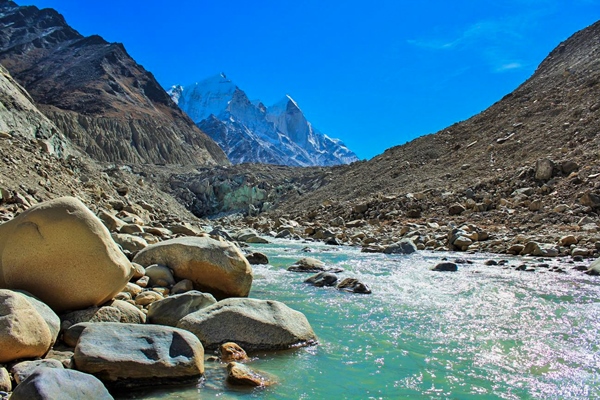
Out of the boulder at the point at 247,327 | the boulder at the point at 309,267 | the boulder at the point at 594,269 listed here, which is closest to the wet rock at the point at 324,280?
the boulder at the point at 309,267

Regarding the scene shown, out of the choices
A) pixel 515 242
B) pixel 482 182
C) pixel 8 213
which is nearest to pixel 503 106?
pixel 482 182

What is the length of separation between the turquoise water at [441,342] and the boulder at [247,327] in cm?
24

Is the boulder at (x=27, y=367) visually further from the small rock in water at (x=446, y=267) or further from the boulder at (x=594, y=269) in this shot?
the boulder at (x=594, y=269)

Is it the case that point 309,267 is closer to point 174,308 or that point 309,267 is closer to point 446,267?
point 446,267

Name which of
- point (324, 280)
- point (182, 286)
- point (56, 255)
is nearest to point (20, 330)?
point (56, 255)

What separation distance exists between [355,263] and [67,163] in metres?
16.1

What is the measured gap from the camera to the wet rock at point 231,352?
5.49 m

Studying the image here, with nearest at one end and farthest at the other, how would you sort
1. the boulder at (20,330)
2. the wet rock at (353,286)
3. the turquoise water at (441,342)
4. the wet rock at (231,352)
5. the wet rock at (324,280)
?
1. the boulder at (20,330)
2. the turquoise water at (441,342)
3. the wet rock at (231,352)
4. the wet rock at (353,286)
5. the wet rock at (324,280)

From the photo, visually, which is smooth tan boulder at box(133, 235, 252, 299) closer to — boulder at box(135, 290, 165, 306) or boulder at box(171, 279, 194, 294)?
boulder at box(171, 279, 194, 294)

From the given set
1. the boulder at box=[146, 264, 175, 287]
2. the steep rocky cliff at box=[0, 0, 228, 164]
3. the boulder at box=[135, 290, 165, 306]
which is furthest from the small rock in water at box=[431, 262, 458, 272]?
the steep rocky cliff at box=[0, 0, 228, 164]

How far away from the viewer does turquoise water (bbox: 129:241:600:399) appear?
4816mm

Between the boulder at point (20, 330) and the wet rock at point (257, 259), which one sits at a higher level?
the wet rock at point (257, 259)

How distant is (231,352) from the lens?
18.2ft

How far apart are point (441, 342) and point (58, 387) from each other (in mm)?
4812
